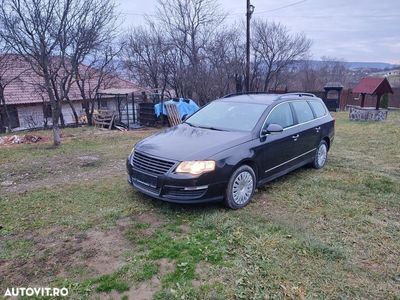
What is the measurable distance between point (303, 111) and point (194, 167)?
2.90m

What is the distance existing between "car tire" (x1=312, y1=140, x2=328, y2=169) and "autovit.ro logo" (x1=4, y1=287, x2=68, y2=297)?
16.4 ft

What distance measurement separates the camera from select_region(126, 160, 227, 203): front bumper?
3.77 metres

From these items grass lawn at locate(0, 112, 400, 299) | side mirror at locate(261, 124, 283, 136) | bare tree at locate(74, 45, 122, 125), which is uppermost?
bare tree at locate(74, 45, 122, 125)

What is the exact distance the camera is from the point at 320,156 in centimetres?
623

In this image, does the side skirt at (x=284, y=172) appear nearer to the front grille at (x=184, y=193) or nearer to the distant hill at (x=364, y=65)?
the front grille at (x=184, y=193)

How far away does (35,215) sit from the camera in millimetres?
4000

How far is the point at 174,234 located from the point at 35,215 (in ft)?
6.31

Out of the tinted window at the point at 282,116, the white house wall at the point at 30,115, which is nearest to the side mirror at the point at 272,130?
the tinted window at the point at 282,116

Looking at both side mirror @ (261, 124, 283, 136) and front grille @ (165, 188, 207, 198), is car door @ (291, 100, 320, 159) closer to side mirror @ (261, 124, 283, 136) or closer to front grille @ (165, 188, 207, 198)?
side mirror @ (261, 124, 283, 136)

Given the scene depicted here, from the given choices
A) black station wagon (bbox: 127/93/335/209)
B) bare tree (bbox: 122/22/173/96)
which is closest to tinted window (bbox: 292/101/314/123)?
black station wagon (bbox: 127/93/335/209)

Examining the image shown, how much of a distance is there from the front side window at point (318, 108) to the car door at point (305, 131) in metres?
0.19

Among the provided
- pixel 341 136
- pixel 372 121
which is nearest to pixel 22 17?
pixel 341 136

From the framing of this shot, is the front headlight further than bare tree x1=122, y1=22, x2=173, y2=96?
No

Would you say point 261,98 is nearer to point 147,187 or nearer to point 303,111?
point 303,111
